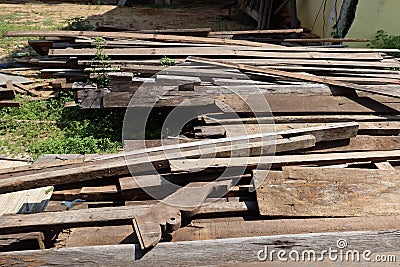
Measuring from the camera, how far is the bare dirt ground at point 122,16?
1120 centimetres

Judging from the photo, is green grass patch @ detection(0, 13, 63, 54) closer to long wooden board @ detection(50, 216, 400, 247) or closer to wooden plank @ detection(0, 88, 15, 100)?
wooden plank @ detection(0, 88, 15, 100)

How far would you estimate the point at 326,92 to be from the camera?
4.77 metres

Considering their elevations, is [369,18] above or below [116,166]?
above

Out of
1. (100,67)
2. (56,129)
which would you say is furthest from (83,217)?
(56,129)

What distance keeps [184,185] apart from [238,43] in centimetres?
387

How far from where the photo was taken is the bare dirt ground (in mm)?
11195

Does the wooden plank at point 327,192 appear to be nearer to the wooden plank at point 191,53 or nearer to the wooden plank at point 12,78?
the wooden plank at point 191,53

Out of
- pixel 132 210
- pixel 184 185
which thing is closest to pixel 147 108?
pixel 184 185

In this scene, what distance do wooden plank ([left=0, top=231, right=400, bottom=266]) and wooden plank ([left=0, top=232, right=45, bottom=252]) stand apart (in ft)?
0.47

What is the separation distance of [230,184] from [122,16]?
422 inches

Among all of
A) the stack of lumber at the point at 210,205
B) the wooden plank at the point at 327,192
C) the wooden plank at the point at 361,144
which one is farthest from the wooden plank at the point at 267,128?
the wooden plank at the point at 327,192

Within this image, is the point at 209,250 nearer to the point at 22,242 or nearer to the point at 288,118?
the point at 22,242

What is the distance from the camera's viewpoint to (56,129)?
223 inches

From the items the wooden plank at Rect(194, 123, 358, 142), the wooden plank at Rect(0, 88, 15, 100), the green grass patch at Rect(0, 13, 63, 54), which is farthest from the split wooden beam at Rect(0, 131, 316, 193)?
the green grass patch at Rect(0, 13, 63, 54)
